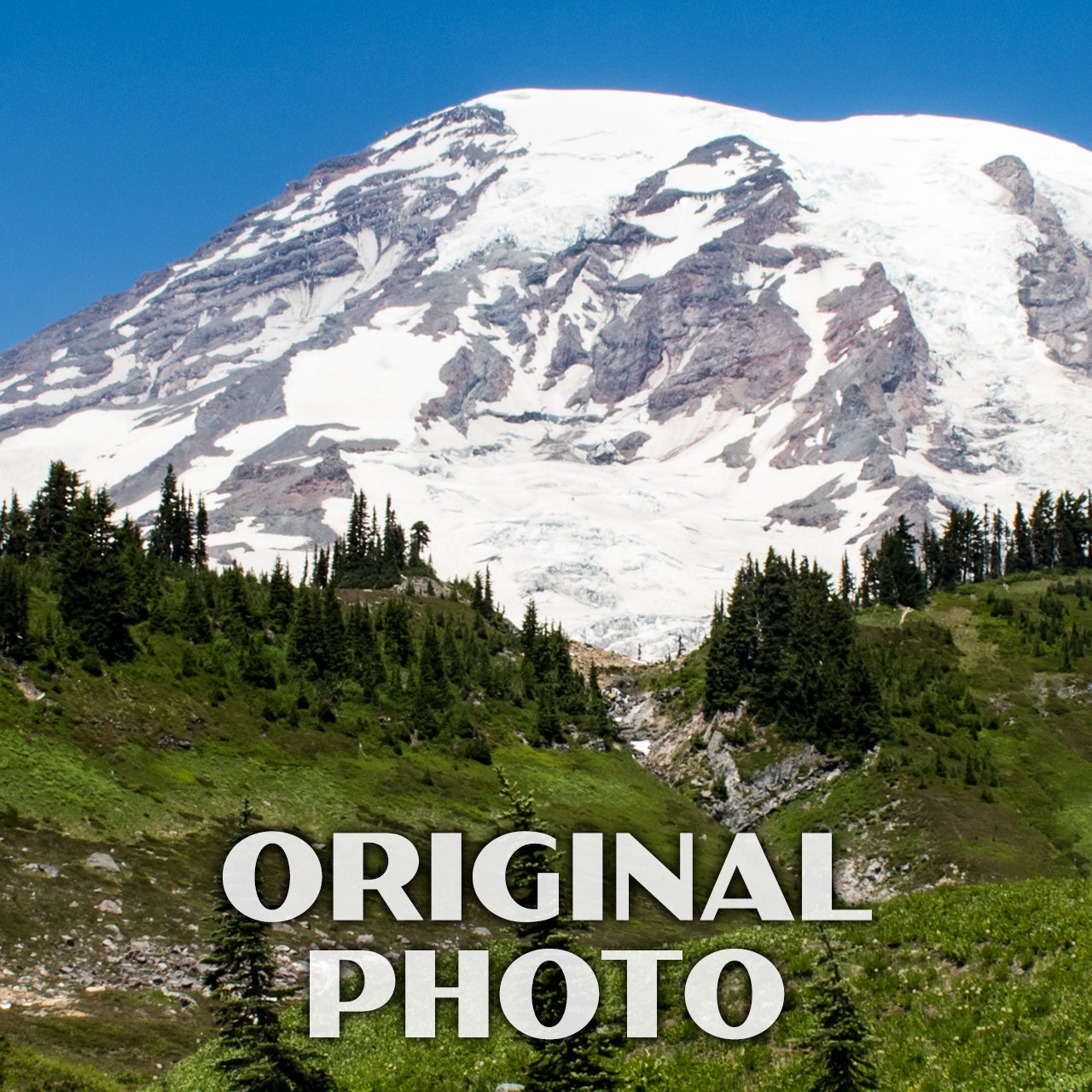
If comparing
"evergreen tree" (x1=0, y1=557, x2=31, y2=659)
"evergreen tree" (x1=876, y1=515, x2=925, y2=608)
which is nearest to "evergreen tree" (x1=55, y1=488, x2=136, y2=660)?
"evergreen tree" (x1=0, y1=557, x2=31, y2=659)

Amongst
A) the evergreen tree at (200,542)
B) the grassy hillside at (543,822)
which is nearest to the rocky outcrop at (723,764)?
the grassy hillside at (543,822)

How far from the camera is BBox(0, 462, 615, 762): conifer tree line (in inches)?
2357

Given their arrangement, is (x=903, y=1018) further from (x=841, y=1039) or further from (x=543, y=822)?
(x=543, y=822)

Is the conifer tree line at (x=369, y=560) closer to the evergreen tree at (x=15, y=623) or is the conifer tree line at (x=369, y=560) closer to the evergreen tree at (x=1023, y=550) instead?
the evergreen tree at (x=15, y=623)

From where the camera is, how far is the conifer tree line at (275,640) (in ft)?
196

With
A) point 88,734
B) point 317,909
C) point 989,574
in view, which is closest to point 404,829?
point 317,909

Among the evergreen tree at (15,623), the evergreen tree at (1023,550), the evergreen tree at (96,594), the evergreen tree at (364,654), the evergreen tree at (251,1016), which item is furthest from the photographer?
the evergreen tree at (1023,550)

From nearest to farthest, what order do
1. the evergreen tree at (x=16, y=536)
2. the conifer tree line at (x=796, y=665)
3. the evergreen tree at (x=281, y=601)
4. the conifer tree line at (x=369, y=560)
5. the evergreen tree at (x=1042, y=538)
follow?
1. the conifer tree line at (x=796, y=665)
2. the evergreen tree at (x=281, y=601)
3. the evergreen tree at (x=16, y=536)
4. the conifer tree line at (x=369, y=560)
5. the evergreen tree at (x=1042, y=538)

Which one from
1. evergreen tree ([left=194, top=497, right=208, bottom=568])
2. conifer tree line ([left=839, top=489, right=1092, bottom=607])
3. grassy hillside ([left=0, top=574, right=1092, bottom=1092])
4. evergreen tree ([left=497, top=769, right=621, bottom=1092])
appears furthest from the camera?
evergreen tree ([left=194, top=497, right=208, bottom=568])

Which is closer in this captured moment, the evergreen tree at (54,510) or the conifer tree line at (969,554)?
the evergreen tree at (54,510)

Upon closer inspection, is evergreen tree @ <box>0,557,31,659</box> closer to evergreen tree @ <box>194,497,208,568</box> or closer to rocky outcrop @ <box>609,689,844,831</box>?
rocky outcrop @ <box>609,689,844,831</box>

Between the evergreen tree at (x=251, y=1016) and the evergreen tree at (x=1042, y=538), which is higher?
the evergreen tree at (x=1042, y=538)

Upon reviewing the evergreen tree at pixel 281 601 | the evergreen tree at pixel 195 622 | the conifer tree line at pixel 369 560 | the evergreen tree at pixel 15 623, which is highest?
the conifer tree line at pixel 369 560

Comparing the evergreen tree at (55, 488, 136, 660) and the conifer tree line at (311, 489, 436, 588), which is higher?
the conifer tree line at (311, 489, 436, 588)
